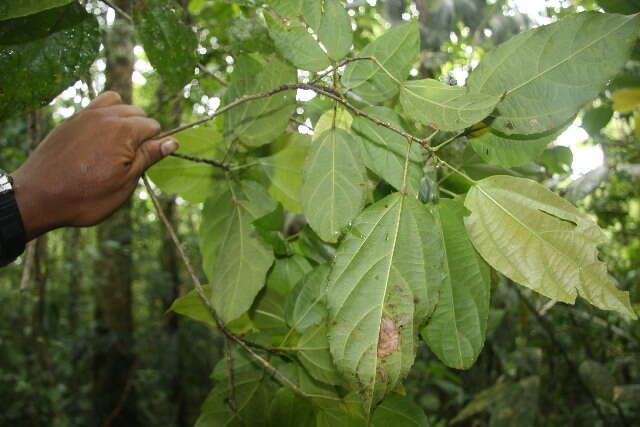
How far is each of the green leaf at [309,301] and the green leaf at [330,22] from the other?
286 mm

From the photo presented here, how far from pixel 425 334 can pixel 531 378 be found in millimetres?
1464

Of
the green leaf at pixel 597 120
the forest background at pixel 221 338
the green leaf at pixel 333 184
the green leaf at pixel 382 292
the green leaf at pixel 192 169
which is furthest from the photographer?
the forest background at pixel 221 338

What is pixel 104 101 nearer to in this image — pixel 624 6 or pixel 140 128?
pixel 140 128

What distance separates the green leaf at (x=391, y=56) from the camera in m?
0.60

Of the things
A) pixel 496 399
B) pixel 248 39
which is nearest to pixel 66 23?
pixel 248 39

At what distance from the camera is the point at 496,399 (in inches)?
71.4

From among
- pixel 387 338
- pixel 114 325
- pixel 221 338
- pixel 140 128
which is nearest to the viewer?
pixel 387 338

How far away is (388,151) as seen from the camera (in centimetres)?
61

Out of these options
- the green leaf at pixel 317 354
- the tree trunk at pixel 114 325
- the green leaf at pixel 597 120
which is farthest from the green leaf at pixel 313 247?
the tree trunk at pixel 114 325

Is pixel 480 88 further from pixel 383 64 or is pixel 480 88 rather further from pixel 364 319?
pixel 364 319

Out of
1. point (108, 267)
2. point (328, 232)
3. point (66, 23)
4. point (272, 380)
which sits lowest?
point (108, 267)

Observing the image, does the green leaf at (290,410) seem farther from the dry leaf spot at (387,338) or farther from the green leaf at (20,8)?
the green leaf at (20,8)

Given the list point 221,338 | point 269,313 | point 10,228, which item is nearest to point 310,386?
point 269,313

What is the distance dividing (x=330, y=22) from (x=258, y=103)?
6.7 inches
